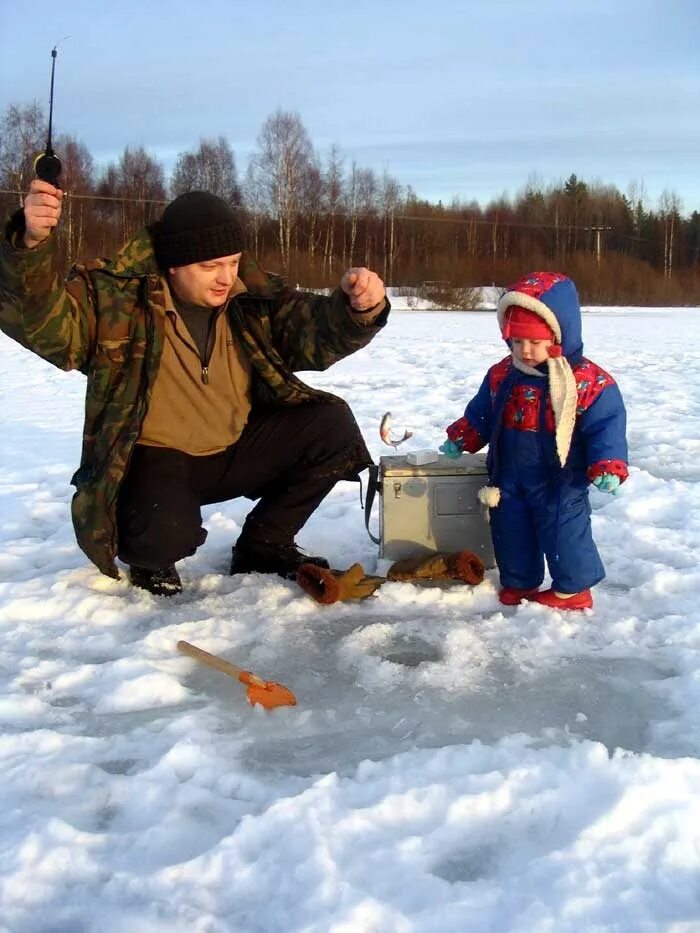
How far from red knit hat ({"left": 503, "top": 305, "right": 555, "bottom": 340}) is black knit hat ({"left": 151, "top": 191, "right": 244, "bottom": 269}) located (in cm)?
83

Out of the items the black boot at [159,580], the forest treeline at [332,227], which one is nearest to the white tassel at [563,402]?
the black boot at [159,580]

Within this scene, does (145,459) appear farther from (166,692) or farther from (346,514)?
(346,514)

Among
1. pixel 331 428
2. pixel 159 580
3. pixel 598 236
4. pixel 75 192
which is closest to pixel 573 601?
pixel 331 428

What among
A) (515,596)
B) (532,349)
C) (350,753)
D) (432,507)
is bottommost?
(350,753)

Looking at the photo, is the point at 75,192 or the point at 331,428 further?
the point at 75,192

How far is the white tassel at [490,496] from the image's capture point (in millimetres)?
2662

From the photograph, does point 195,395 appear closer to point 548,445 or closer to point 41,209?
point 41,209

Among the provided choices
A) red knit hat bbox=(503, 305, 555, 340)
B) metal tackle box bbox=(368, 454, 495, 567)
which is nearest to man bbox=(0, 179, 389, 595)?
metal tackle box bbox=(368, 454, 495, 567)

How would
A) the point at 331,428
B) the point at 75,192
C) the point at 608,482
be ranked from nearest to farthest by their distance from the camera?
the point at 608,482 → the point at 331,428 → the point at 75,192

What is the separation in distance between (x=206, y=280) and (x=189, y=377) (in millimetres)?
301

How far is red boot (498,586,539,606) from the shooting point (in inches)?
105

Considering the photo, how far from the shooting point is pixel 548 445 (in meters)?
2.60

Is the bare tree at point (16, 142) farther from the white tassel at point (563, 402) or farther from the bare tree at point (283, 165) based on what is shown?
the white tassel at point (563, 402)

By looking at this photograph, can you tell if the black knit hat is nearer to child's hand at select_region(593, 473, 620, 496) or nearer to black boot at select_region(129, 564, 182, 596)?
black boot at select_region(129, 564, 182, 596)
